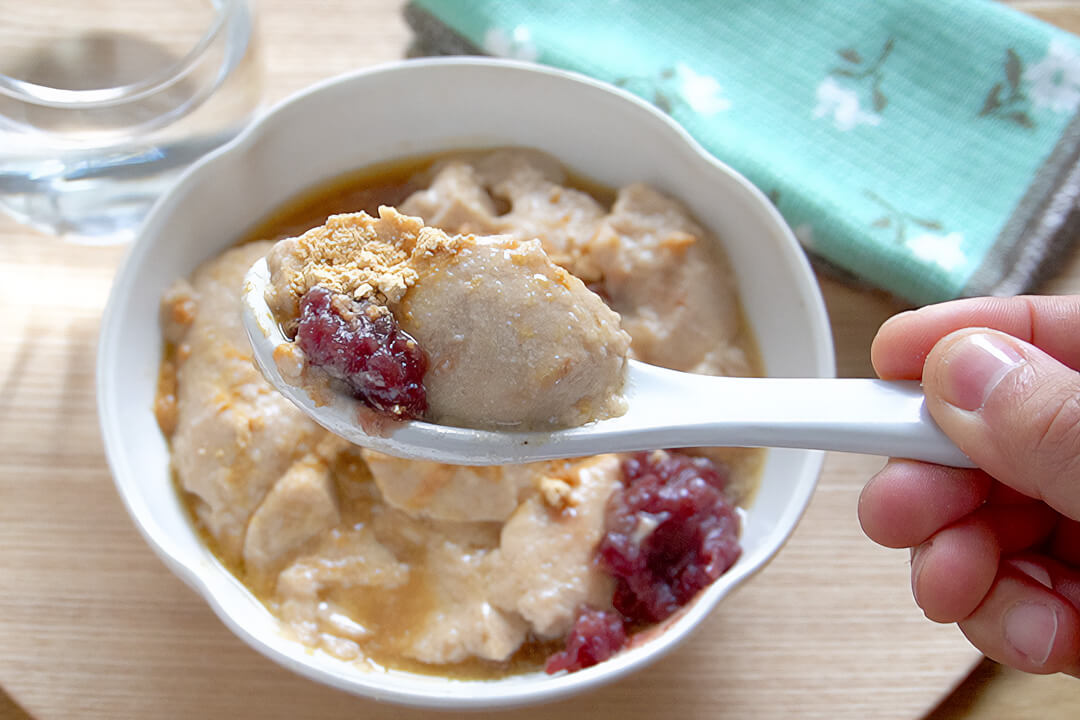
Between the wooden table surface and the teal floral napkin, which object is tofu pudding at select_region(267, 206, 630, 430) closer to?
the wooden table surface

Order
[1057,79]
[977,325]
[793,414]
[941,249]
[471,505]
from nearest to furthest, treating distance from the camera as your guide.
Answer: [793,414]
[977,325]
[471,505]
[941,249]
[1057,79]

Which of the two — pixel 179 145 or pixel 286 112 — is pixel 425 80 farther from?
pixel 179 145

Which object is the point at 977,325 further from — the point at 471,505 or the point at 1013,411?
the point at 471,505

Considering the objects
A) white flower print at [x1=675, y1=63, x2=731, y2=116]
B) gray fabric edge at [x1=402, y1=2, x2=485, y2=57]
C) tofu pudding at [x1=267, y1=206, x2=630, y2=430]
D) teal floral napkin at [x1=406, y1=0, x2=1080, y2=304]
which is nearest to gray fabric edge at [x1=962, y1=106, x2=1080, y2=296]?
teal floral napkin at [x1=406, y1=0, x2=1080, y2=304]

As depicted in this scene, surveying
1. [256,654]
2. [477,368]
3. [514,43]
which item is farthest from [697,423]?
[514,43]

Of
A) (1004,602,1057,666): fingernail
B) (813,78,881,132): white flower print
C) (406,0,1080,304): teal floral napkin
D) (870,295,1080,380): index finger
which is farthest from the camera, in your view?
(813,78,881,132): white flower print

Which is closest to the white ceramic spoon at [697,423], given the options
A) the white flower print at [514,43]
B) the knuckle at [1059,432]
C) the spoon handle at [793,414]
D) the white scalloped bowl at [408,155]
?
the spoon handle at [793,414]

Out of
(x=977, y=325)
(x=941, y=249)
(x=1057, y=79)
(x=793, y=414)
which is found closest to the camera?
(x=793, y=414)
